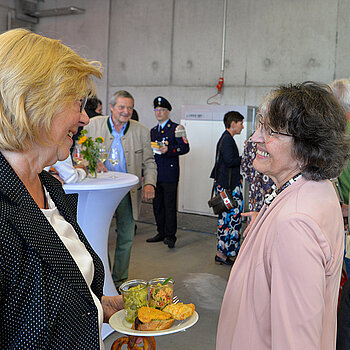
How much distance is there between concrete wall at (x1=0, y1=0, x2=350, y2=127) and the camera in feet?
22.4

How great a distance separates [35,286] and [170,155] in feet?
15.5

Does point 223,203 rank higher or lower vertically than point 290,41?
lower

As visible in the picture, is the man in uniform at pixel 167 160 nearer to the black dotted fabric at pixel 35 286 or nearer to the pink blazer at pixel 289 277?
the pink blazer at pixel 289 277

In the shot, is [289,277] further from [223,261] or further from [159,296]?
[223,261]

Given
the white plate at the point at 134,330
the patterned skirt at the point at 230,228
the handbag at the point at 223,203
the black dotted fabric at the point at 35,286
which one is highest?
the black dotted fabric at the point at 35,286

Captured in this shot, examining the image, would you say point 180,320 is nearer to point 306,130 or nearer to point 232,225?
point 306,130

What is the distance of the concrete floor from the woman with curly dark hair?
1.90 metres

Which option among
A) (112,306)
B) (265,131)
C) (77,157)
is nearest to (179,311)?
(112,306)

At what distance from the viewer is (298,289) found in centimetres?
121

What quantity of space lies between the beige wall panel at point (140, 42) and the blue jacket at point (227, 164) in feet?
11.8

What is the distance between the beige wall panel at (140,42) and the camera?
26.7 ft

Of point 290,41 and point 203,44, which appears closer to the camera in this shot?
point 290,41

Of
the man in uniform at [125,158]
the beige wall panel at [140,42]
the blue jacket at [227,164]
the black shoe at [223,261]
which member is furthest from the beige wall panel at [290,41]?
the man in uniform at [125,158]

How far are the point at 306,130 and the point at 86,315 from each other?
88cm
